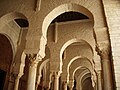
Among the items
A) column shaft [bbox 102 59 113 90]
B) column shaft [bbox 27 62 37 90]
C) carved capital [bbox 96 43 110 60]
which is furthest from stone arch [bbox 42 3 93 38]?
column shaft [bbox 102 59 113 90]

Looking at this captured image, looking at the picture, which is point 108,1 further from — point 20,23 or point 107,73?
point 20,23

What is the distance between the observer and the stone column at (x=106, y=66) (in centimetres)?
463

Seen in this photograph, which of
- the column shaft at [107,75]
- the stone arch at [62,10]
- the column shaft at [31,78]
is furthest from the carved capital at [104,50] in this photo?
the column shaft at [31,78]

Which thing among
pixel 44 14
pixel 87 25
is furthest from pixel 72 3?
pixel 87 25

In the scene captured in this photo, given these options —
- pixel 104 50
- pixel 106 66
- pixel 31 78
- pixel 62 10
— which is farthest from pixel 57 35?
pixel 106 66

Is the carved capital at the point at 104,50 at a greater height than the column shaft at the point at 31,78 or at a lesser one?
greater

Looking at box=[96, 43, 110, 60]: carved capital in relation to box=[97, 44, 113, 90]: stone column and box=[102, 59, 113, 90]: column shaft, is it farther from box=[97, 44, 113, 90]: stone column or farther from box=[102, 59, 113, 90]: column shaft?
box=[102, 59, 113, 90]: column shaft

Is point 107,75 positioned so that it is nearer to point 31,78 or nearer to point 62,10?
point 31,78

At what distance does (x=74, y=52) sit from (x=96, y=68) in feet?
8.77

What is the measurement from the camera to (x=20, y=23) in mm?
9219

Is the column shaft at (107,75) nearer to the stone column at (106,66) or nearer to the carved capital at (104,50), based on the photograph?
the stone column at (106,66)

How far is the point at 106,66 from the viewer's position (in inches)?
192

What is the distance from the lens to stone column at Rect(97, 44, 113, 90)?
15.2ft

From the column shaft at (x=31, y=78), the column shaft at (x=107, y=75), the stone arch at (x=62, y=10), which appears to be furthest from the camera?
the stone arch at (x=62, y=10)
